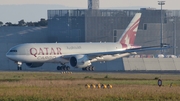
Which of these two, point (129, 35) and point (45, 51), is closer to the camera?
point (45, 51)

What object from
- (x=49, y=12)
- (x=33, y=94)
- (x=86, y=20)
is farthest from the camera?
(x=49, y=12)

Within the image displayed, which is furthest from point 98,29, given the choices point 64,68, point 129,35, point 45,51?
point 45,51

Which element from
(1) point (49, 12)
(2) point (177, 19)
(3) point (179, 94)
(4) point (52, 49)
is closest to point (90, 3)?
(1) point (49, 12)

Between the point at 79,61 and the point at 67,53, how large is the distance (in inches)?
102

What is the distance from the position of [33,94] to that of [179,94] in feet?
27.7

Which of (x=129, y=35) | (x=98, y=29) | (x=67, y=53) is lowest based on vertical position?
(x=67, y=53)

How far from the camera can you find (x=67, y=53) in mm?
82938

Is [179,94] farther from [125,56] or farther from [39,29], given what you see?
[39,29]

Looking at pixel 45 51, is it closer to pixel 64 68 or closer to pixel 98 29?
pixel 64 68

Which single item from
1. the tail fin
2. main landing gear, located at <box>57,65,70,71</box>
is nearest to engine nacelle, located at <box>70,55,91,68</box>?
main landing gear, located at <box>57,65,70,71</box>

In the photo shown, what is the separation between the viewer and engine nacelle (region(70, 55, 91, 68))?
8106 centimetres

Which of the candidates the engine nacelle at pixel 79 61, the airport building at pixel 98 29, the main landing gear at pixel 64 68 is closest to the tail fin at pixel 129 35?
the engine nacelle at pixel 79 61

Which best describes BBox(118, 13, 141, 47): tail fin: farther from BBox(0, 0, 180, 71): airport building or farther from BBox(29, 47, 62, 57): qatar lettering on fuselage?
BBox(0, 0, 180, 71): airport building

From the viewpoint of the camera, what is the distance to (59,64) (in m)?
89.7
